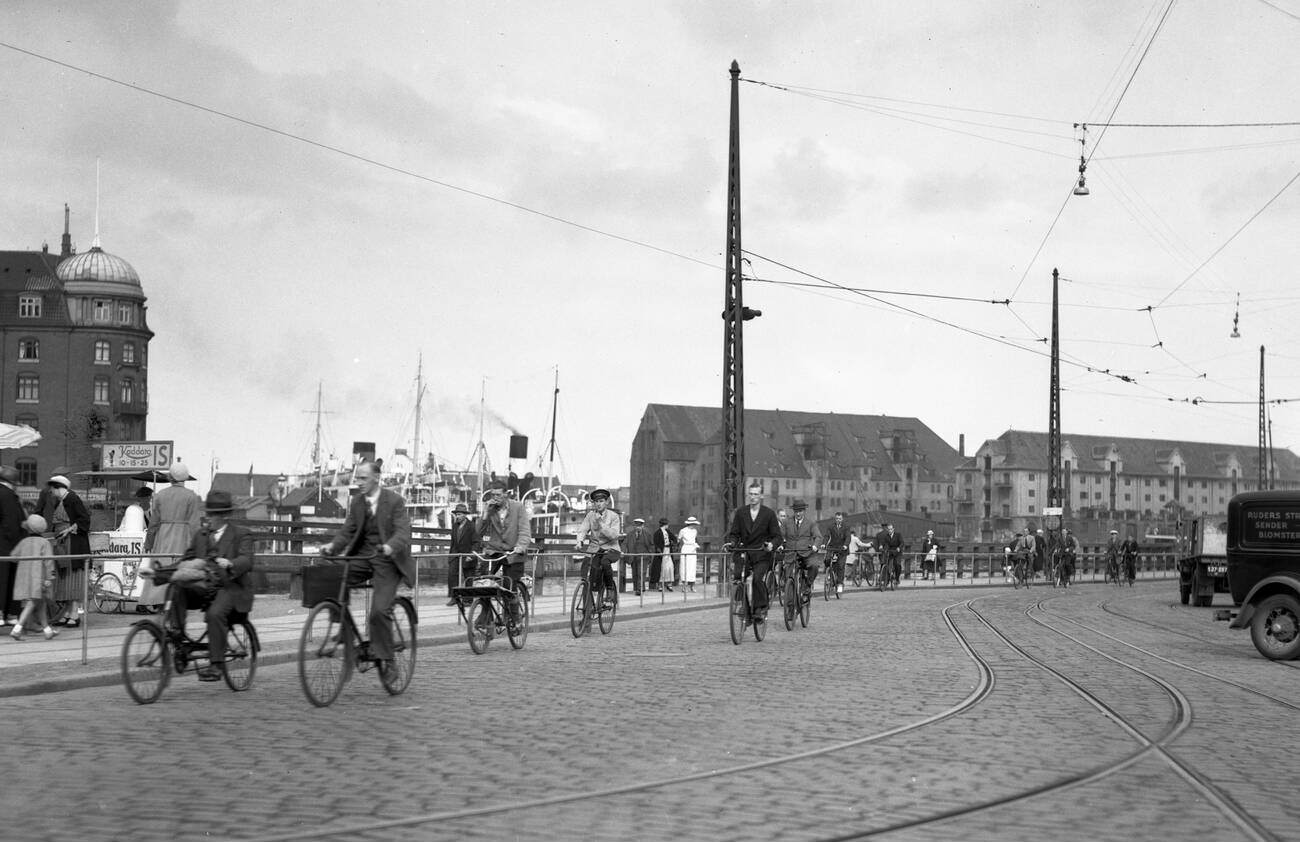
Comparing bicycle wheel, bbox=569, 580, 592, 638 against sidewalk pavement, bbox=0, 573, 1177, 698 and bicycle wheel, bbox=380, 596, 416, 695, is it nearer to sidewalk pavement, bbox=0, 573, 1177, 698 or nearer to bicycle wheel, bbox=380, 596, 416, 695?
sidewalk pavement, bbox=0, 573, 1177, 698

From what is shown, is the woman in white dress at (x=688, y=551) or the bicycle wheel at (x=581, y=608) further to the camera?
the woman in white dress at (x=688, y=551)

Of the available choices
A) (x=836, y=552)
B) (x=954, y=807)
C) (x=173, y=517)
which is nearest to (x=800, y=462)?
(x=836, y=552)

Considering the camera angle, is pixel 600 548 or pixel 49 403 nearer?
pixel 600 548

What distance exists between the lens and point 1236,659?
16781mm

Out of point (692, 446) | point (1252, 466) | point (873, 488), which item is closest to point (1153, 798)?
point (692, 446)

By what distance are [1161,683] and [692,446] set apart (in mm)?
121424

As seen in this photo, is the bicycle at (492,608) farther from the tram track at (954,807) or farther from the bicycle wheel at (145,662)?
the tram track at (954,807)

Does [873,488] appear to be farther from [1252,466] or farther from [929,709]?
[929,709]

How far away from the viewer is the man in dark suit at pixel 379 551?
10.9 metres

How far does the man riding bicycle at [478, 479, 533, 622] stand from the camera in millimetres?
15852

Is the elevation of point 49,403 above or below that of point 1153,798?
above

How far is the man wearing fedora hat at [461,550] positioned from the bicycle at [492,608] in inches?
97.9

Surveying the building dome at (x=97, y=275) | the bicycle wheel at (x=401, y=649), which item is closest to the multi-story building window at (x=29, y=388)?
the building dome at (x=97, y=275)

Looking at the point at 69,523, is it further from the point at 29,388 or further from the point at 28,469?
the point at 29,388
